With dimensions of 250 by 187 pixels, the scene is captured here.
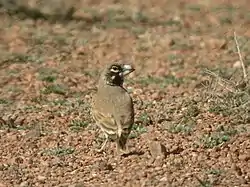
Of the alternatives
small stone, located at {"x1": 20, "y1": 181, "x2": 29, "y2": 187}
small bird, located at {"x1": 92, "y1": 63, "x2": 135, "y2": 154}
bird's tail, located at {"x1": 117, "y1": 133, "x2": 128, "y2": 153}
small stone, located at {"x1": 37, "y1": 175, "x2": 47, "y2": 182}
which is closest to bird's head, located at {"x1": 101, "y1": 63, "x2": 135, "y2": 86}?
small bird, located at {"x1": 92, "y1": 63, "x2": 135, "y2": 154}

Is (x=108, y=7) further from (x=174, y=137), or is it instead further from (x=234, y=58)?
(x=174, y=137)

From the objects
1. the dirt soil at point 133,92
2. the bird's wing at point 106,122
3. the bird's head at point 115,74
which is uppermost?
the bird's head at point 115,74

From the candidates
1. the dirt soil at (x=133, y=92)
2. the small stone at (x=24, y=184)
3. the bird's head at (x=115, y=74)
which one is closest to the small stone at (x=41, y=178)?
the dirt soil at (x=133, y=92)

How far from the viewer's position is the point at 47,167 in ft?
31.8

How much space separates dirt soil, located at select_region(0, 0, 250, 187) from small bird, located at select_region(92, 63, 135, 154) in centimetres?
31

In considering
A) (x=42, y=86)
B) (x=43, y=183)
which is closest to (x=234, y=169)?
(x=43, y=183)

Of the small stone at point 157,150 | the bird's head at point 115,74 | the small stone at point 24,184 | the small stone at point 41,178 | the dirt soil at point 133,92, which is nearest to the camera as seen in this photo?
the small stone at point 24,184

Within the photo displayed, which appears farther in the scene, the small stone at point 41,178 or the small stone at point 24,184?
the small stone at point 41,178

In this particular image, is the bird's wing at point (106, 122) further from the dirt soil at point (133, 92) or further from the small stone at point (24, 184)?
the small stone at point (24, 184)

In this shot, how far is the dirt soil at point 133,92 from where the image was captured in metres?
9.38

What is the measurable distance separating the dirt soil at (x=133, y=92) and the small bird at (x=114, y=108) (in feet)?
1.03

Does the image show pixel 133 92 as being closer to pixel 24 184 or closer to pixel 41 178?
pixel 41 178

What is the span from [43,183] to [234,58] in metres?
6.61

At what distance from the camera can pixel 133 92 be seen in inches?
515
